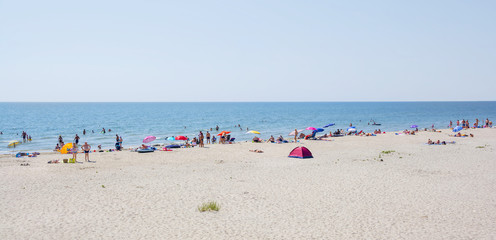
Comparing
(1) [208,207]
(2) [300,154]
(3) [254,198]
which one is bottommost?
(3) [254,198]

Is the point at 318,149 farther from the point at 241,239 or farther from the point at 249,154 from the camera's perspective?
the point at 241,239

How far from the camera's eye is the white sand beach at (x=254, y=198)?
1158 cm

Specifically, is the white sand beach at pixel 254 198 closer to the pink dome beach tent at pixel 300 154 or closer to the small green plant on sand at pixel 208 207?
the small green plant on sand at pixel 208 207

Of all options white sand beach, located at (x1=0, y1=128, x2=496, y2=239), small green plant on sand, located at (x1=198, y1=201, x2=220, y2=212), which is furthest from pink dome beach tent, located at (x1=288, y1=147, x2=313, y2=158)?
small green plant on sand, located at (x1=198, y1=201, x2=220, y2=212)

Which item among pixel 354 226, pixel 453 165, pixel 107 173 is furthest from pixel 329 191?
pixel 107 173

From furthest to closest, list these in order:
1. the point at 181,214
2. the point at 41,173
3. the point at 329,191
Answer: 1. the point at 41,173
2. the point at 329,191
3. the point at 181,214

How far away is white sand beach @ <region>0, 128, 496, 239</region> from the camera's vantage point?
11.6 metres

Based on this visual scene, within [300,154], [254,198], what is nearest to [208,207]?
[254,198]

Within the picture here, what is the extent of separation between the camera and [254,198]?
1538 cm

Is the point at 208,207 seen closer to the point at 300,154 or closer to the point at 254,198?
the point at 254,198

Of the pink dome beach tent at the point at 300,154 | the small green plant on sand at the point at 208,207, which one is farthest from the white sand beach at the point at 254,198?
the pink dome beach tent at the point at 300,154

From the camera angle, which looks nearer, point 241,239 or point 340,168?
point 241,239

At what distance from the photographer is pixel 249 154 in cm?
2945

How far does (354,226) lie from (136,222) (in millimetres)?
7687
